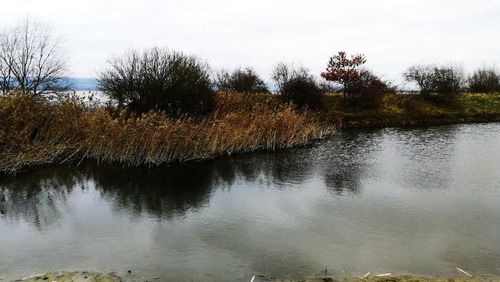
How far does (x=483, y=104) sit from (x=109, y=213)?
3224cm

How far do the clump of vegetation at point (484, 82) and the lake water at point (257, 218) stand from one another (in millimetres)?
27985

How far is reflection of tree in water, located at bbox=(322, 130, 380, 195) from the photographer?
1168cm

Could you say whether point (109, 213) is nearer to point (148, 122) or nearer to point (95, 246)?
point (95, 246)

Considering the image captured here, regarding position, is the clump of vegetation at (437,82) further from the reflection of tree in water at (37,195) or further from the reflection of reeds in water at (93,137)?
the reflection of tree in water at (37,195)

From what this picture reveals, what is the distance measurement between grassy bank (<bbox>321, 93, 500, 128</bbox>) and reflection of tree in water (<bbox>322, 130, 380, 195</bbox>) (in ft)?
19.1

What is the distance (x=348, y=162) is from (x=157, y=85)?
9.47 m

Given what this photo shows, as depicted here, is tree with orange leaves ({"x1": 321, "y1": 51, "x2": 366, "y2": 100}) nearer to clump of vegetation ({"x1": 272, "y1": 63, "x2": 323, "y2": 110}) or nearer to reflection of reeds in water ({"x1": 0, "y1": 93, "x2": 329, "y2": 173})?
clump of vegetation ({"x1": 272, "y1": 63, "x2": 323, "y2": 110})

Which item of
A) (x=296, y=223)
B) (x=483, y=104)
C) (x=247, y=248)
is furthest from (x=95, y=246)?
(x=483, y=104)

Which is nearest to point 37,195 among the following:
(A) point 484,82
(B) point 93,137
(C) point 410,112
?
(B) point 93,137

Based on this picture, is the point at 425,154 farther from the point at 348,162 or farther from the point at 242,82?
the point at 242,82

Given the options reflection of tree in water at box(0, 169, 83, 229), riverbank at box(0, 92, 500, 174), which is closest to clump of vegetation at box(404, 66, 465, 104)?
riverbank at box(0, 92, 500, 174)

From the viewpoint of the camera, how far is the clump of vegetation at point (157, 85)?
19.5 meters

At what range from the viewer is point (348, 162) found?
1500 centimetres

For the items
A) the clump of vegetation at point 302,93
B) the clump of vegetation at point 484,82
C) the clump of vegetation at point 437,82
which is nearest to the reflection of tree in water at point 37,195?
the clump of vegetation at point 302,93
